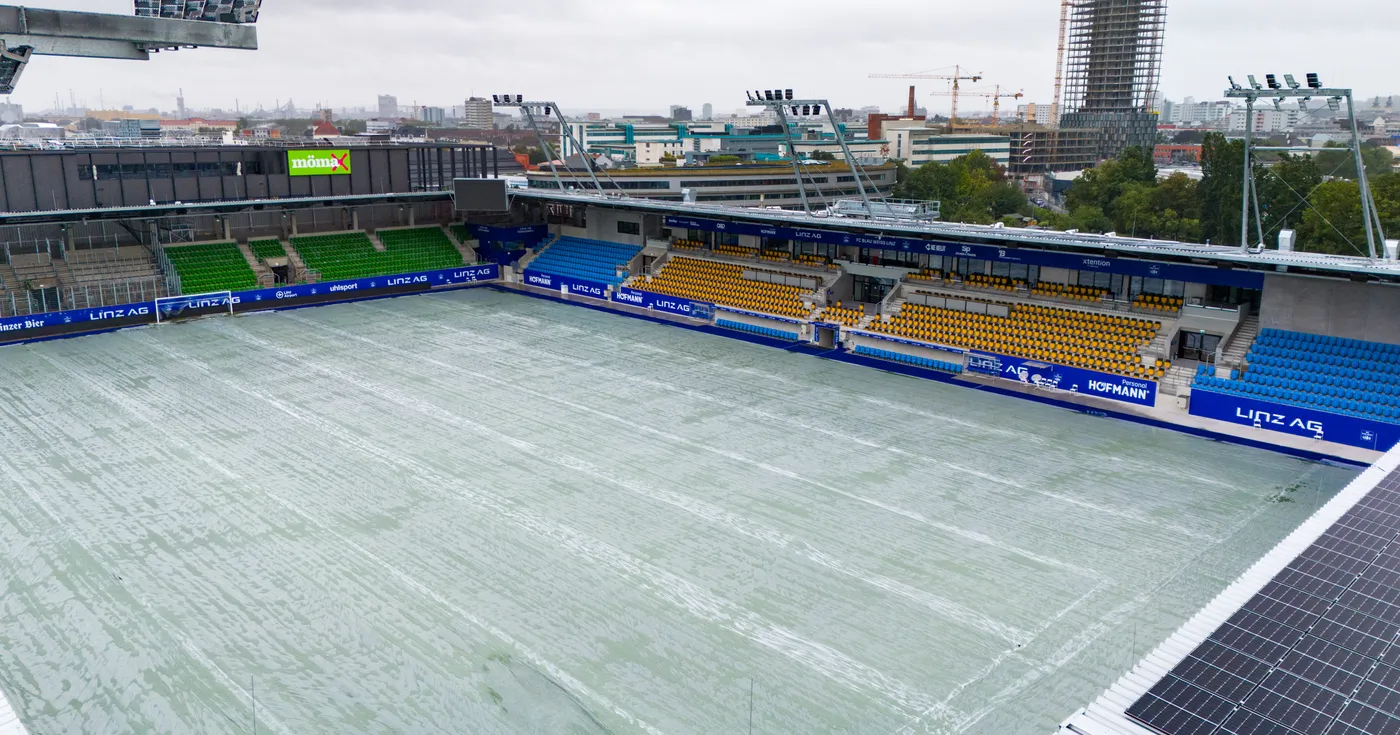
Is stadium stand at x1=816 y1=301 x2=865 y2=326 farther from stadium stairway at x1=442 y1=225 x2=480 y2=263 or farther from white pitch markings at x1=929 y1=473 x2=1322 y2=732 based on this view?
stadium stairway at x1=442 y1=225 x2=480 y2=263

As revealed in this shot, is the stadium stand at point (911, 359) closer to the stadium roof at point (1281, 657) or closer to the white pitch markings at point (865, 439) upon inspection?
the white pitch markings at point (865, 439)

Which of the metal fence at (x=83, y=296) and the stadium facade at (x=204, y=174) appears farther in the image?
the stadium facade at (x=204, y=174)

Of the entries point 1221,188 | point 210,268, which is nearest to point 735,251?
point 210,268

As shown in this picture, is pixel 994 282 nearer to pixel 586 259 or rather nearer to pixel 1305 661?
pixel 586 259

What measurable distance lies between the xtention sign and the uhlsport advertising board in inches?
698

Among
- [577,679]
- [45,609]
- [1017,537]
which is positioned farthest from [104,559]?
[1017,537]

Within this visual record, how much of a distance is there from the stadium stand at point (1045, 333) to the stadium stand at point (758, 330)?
3677mm

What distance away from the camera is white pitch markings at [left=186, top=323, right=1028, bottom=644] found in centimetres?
1536

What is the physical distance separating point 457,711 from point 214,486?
1095 centimetres

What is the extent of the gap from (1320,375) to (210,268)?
4099cm

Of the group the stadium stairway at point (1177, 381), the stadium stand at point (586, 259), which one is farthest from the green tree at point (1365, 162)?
the stadium stand at point (586, 259)

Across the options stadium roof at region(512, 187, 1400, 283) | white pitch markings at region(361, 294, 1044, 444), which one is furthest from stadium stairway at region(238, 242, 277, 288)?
stadium roof at region(512, 187, 1400, 283)

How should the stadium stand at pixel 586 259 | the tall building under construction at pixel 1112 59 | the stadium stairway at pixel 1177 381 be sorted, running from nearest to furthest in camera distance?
the stadium stairway at pixel 1177 381
the stadium stand at pixel 586 259
the tall building under construction at pixel 1112 59

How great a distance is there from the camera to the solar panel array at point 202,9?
2334cm
